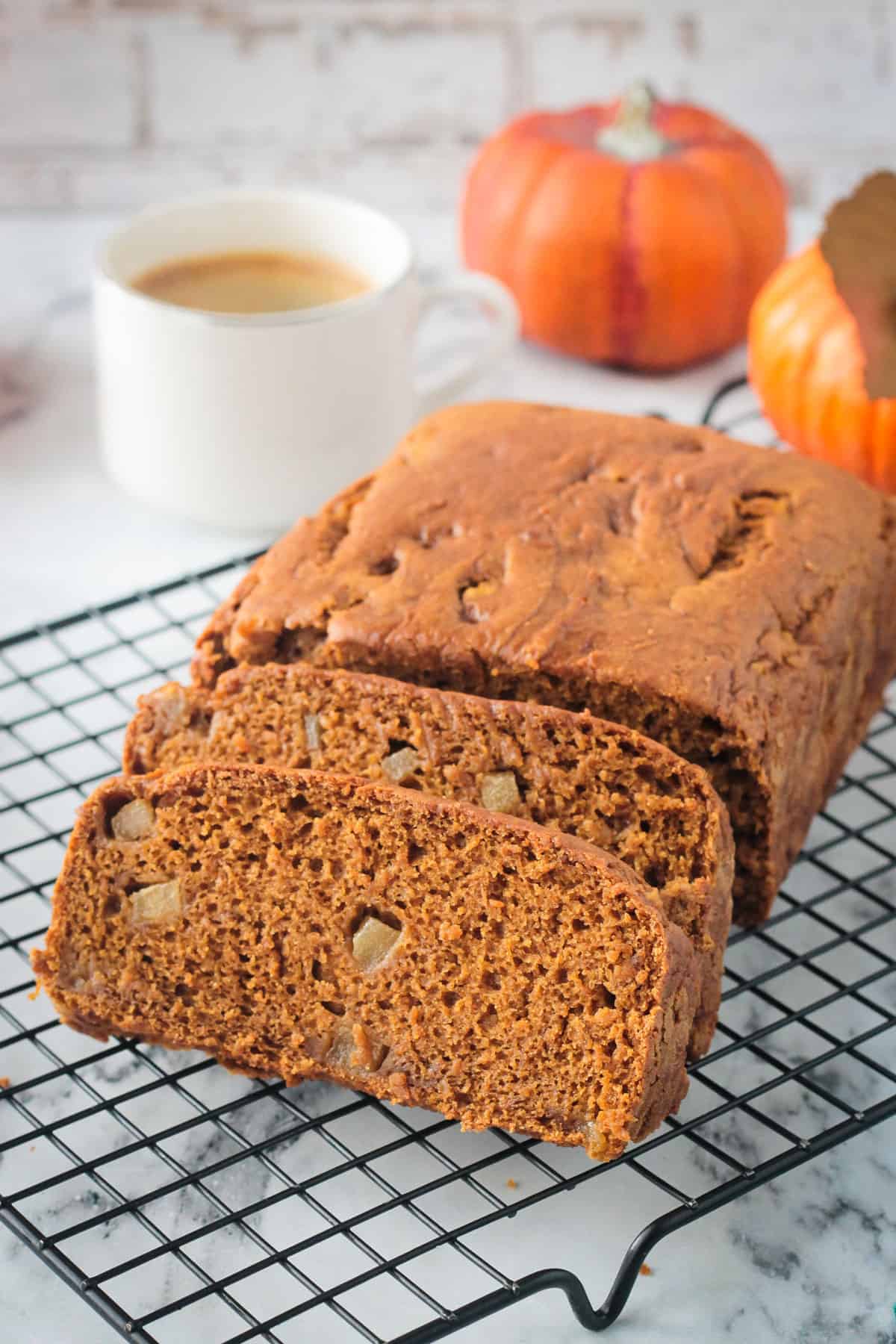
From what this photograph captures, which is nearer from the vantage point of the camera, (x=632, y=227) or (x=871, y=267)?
(x=871, y=267)

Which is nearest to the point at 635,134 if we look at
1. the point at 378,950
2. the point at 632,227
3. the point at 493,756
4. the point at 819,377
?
the point at 632,227

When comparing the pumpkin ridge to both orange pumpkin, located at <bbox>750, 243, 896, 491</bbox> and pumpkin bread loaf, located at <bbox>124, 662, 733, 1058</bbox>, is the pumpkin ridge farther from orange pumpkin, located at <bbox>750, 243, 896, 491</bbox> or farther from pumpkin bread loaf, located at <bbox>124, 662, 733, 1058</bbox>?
pumpkin bread loaf, located at <bbox>124, 662, 733, 1058</bbox>

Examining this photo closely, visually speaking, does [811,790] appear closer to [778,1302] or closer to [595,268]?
[778,1302]

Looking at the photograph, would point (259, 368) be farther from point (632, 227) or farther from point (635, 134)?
point (635, 134)

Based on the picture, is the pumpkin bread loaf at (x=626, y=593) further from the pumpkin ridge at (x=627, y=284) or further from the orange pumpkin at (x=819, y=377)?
the pumpkin ridge at (x=627, y=284)

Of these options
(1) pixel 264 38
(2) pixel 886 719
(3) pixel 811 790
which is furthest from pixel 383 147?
(3) pixel 811 790

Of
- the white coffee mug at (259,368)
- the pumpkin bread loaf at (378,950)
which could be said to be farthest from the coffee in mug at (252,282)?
the pumpkin bread loaf at (378,950)
